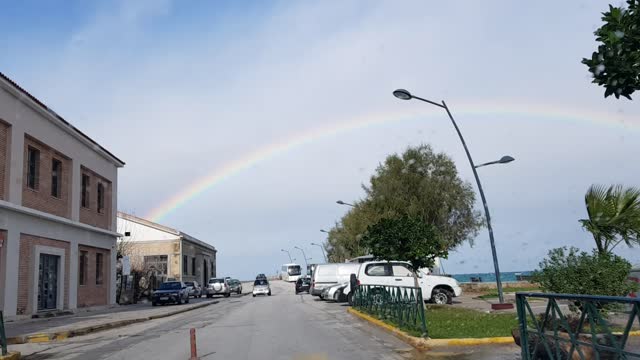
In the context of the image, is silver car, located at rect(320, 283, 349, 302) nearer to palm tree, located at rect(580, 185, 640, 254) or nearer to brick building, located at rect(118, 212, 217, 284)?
palm tree, located at rect(580, 185, 640, 254)

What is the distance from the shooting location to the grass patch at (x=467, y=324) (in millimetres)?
12492

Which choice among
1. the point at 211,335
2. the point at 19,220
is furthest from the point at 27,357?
the point at 19,220

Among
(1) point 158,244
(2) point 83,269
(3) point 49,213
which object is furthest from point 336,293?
(1) point 158,244

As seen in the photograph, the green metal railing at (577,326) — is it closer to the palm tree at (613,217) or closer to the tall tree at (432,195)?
the palm tree at (613,217)

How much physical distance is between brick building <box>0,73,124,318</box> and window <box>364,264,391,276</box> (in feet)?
44.4

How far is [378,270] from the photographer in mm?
23469

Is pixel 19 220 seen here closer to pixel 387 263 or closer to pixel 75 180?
pixel 75 180

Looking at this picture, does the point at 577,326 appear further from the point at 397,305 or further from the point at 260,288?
the point at 260,288

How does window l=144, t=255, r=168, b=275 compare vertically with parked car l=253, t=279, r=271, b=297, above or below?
above

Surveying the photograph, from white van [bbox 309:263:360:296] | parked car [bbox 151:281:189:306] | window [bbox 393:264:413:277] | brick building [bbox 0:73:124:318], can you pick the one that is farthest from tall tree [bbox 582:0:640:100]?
parked car [bbox 151:281:189:306]

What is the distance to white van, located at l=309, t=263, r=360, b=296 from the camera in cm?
3316

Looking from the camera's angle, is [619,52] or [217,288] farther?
[217,288]

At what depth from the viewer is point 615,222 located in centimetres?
1405

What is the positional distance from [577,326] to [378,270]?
1753cm
